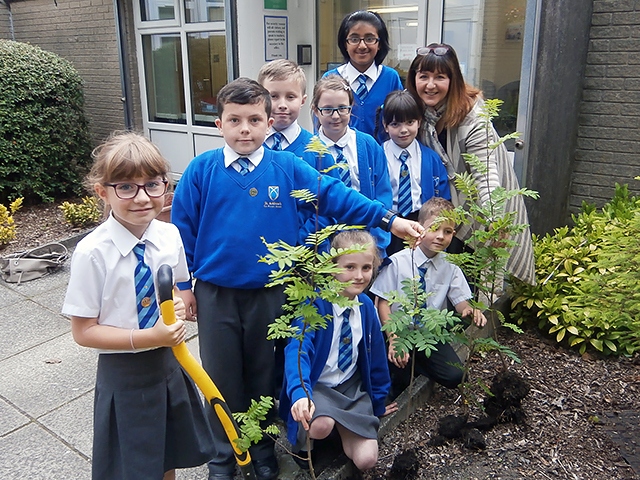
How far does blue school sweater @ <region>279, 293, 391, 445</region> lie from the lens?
7.64 feet

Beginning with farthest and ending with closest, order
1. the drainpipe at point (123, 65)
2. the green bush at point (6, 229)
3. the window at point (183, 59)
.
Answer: the drainpipe at point (123, 65) → the window at point (183, 59) → the green bush at point (6, 229)

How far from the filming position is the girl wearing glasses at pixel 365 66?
3299mm

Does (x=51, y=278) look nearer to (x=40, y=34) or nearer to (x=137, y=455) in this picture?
(x=137, y=455)

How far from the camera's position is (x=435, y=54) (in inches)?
125

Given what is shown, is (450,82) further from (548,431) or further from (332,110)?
(548,431)

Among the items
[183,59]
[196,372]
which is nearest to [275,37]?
[183,59]

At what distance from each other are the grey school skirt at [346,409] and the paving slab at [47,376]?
171 centimetres

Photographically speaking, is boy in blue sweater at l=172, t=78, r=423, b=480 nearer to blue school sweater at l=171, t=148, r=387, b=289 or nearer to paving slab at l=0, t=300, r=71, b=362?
blue school sweater at l=171, t=148, r=387, b=289

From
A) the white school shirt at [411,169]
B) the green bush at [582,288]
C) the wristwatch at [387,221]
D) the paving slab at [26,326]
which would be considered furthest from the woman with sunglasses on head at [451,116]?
the paving slab at [26,326]

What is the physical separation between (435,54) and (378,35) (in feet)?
1.23

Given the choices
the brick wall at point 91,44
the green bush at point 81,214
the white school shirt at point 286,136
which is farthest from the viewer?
the brick wall at point 91,44

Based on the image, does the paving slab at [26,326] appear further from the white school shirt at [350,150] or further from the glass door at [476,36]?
the glass door at [476,36]

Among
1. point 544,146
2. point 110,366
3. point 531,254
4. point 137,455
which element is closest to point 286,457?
point 137,455

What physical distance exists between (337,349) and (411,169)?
1.18 m
